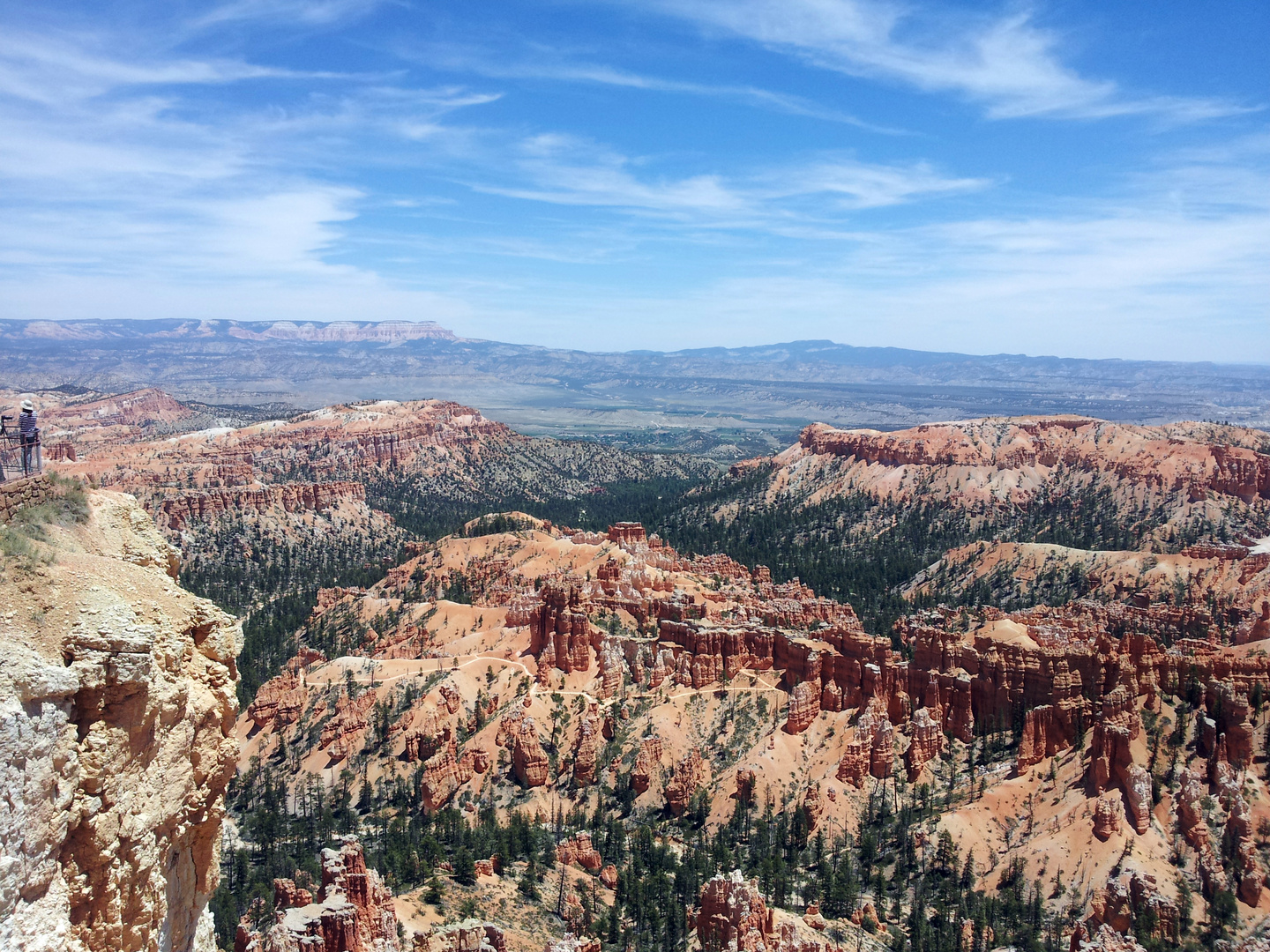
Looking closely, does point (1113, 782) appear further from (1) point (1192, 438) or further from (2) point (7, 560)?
(1) point (1192, 438)

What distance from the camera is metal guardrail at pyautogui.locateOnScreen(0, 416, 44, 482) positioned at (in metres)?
16.7

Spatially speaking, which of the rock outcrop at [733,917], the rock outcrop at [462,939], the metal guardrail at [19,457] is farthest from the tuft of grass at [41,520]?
the rock outcrop at [733,917]

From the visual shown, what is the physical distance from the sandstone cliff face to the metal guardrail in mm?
1731

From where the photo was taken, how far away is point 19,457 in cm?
1777

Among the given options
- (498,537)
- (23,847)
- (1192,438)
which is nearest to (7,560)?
(23,847)

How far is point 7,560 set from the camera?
12.0 metres

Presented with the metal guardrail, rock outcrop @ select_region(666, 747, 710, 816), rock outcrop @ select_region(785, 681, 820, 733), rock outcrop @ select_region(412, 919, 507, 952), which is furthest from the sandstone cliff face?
rock outcrop @ select_region(785, 681, 820, 733)

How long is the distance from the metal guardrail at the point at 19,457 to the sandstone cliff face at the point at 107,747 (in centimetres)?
173

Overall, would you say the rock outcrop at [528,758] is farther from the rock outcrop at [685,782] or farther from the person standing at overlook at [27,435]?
the person standing at overlook at [27,435]

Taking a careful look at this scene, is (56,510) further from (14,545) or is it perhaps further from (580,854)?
(580,854)


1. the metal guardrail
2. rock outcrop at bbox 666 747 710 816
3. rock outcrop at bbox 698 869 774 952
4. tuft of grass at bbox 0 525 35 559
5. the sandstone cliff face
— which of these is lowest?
rock outcrop at bbox 666 747 710 816

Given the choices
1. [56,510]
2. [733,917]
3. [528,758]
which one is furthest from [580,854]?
[56,510]

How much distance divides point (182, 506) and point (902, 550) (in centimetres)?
11555

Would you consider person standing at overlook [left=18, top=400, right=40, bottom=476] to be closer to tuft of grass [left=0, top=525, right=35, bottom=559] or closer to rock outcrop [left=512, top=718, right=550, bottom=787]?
tuft of grass [left=0, top=525, right=35, bottom=559]
